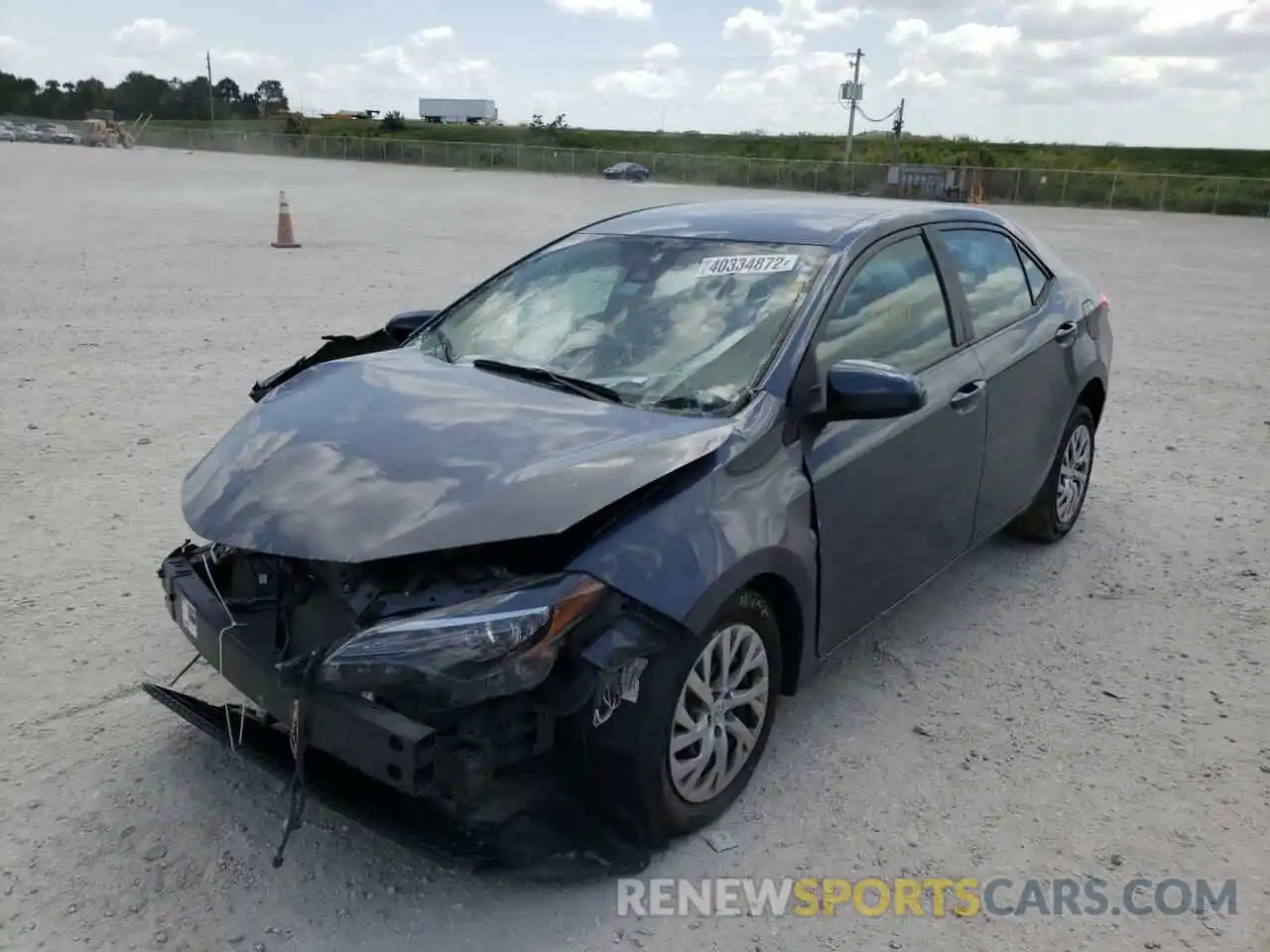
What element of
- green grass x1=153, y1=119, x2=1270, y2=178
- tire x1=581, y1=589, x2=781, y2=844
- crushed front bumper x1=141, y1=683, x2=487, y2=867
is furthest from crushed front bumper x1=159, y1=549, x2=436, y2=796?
green grass x1=153, y1=119, x2=1270, y2=178

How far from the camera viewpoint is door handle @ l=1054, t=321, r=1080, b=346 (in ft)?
16.3

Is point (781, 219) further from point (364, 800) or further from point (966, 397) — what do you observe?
point (364, 800)

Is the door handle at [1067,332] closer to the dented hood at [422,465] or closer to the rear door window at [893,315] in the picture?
the rear door window at [893,315]

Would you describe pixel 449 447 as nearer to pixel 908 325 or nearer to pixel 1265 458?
Answer: pixel 908 325

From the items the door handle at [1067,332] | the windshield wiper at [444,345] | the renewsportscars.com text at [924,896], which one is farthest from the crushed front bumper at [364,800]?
the door handle at [1067,332]

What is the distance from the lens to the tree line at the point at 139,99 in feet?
347

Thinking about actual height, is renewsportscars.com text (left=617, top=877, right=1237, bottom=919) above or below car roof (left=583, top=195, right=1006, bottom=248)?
below

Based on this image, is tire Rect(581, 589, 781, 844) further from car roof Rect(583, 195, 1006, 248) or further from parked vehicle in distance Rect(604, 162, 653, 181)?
parked vehicle in distance Rect(604, 162, 653, 181)

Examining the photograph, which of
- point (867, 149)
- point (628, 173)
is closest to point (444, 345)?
point (628, 173)

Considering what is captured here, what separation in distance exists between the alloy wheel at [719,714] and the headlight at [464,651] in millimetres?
488

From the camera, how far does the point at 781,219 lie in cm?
409

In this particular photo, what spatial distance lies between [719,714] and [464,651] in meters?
0.88

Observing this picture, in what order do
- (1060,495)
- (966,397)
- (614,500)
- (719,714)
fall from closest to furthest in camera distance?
1. (614,500)
2. (719,714)
3. (966,397)
4. (1060,495)

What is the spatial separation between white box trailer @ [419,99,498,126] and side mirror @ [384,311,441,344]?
10308 cm
